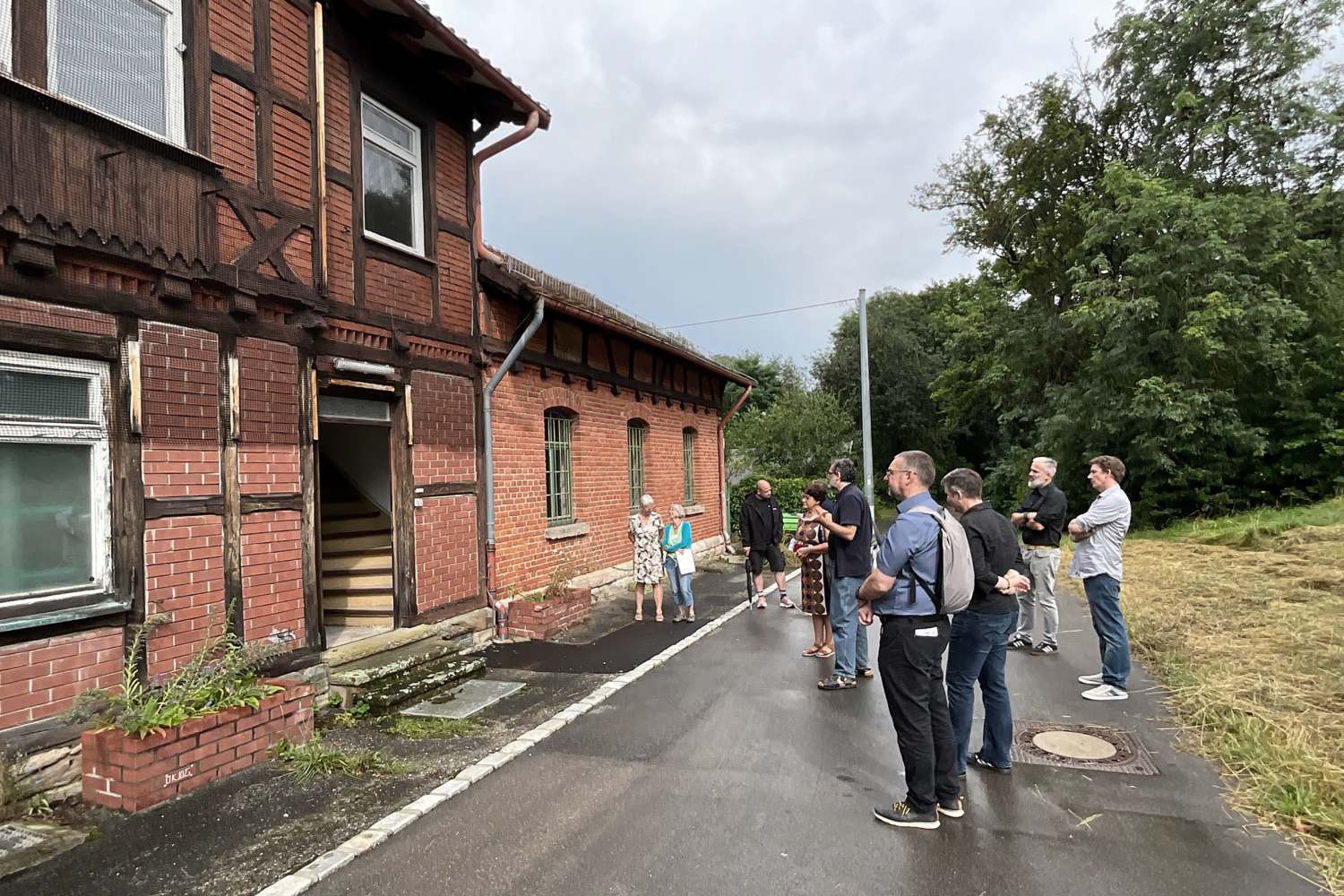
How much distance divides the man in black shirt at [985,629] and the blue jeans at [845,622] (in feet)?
5.96

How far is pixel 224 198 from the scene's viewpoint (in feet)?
17.3

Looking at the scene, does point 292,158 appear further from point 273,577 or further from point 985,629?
point 985,629

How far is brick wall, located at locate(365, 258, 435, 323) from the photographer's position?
675cm

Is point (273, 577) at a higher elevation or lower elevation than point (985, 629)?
higher

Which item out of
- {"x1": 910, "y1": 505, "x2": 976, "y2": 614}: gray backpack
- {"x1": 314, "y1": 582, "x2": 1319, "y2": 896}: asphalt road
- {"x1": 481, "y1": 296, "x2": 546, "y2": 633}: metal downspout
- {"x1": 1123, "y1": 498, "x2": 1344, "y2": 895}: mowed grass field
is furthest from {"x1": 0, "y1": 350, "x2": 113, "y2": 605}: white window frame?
{"x1": 1123, "y1": 498, "x2": 1344, "y2": 895}: mowed grass field

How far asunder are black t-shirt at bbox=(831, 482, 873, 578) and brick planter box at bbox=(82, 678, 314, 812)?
425cm

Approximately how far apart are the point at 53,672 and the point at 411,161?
5.33 meters

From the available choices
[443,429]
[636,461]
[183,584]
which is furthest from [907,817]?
[636,461]

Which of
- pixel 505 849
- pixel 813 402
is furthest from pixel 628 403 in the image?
pixel 813 402

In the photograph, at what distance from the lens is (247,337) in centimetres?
545

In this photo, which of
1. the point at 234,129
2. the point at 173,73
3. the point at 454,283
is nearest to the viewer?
the point at 173,73

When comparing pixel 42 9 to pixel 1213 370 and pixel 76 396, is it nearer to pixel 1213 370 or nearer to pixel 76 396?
pixel 76 396

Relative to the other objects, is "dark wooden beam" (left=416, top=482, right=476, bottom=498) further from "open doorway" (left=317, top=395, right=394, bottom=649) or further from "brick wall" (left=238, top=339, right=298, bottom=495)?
"brick wall" (left=238, top=339, right=298, bottom=495)

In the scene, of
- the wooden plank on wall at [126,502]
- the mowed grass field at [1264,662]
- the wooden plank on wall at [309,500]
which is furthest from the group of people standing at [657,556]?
the wooden plank on wall at [126,502]
